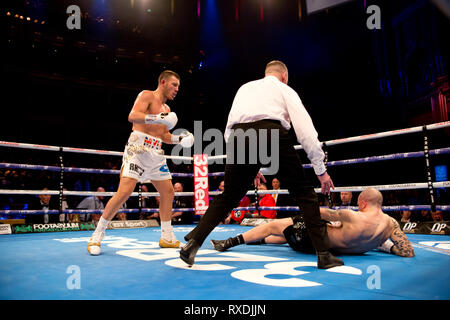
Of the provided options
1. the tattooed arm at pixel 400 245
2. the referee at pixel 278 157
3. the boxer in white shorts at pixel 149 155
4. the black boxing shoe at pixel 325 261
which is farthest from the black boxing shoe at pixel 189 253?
the tattooed arm at pixel 400 245

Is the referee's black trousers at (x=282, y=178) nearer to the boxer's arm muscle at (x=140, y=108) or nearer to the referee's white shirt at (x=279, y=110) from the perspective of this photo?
the referee's white shirt at (x=279, y=110)

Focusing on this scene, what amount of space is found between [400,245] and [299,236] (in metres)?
0.59

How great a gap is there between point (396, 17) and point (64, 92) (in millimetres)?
10030

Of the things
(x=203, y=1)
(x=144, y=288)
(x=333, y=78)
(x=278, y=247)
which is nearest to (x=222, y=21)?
(x=203, y=1)

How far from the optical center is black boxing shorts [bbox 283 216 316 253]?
207 centimetres

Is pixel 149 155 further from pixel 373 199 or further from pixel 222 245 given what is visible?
pixel 373 199

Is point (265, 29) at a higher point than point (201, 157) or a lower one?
higher

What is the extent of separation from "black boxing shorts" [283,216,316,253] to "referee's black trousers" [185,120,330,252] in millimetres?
406

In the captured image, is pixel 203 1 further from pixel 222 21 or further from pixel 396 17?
pixel 396 17

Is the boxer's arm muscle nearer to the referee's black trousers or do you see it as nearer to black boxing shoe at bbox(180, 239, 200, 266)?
the referee's black trousers

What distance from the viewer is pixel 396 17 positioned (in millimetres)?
9133

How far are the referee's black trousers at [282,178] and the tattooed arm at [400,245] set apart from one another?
628 mm

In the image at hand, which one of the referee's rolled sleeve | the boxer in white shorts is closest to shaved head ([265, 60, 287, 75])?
the referee's rolled sleeve
